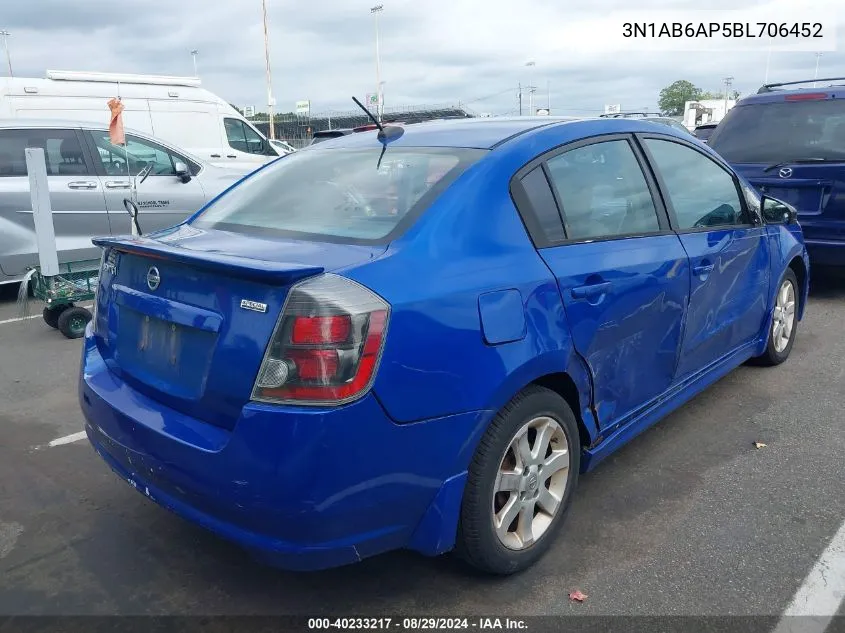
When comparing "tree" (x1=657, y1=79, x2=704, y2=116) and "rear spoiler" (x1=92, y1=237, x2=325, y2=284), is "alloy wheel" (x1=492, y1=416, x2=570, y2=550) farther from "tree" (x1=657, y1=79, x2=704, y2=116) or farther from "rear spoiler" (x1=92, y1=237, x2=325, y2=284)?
"tree" (x1=657, y1=79, x2=704, y2=116)

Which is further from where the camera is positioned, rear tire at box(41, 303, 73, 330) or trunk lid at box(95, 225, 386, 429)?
rear tire at box(41, 303, 73, 330)

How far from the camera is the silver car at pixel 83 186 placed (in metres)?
7.08

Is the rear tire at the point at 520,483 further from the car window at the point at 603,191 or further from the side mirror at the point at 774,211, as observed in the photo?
the side mirror at the point at 774,211

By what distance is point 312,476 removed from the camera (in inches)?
78.5

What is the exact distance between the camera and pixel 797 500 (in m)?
3.14

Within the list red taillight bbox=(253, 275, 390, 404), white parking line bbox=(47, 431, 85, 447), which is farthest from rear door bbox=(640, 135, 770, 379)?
white parking line bbox=(47, 431, 85, 447)

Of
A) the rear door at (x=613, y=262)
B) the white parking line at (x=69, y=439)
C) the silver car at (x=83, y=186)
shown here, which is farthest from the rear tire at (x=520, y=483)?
the silver car at (x=83, y=186)

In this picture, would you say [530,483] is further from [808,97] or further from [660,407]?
[808,97]

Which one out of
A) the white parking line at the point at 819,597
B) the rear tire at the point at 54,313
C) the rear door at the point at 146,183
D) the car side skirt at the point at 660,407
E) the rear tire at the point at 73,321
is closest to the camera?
the white parking line at the point at 819,597

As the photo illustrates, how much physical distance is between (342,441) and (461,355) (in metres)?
0.46

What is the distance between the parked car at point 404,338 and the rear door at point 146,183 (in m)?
4.79

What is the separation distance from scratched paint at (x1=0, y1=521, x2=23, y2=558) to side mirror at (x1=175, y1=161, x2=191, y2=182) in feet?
17.7

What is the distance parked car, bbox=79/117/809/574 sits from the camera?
6.70 ft

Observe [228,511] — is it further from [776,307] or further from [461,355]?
[776,307]
